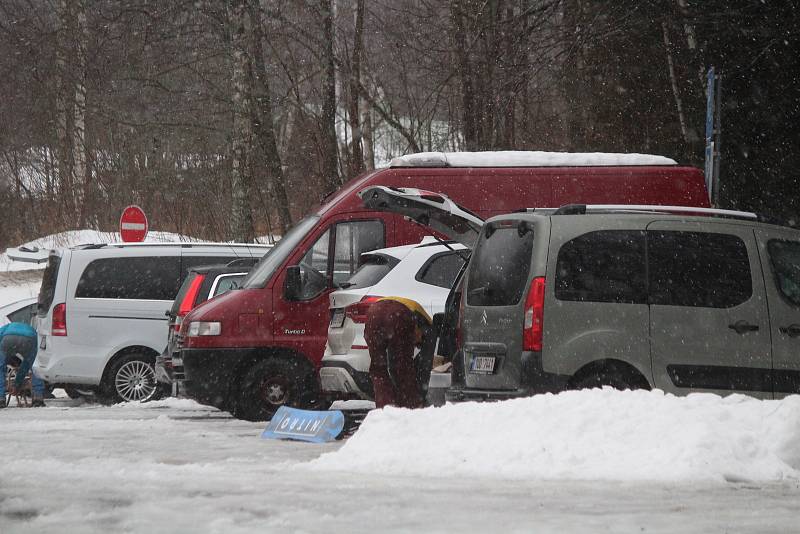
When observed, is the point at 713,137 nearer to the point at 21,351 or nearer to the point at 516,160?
the point at 516,160

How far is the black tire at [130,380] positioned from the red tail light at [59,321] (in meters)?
0.76

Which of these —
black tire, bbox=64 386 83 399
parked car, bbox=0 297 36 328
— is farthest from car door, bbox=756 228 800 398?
parked car, bbox=0 297 36 328

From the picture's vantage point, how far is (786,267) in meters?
8.49

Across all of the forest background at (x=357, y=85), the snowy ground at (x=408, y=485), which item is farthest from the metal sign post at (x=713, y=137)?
the snowy ground at (x=408, y=485)

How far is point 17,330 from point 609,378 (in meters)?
9.27

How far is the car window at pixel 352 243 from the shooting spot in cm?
1232

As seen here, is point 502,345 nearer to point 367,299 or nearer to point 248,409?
point 367,299

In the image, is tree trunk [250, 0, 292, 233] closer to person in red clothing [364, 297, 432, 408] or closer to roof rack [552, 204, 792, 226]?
person in red clothing [364, 297, 432, 408]

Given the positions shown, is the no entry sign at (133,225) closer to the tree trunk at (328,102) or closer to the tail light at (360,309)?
the tree trunk at (328,102)

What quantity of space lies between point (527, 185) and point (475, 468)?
252 inches

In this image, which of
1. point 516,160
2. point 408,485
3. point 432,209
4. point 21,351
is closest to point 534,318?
point 408,485

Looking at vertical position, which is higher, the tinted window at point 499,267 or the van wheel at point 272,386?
the tinted window at point 499,267

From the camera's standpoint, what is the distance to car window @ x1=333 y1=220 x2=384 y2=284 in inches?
485

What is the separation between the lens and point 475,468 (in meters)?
7.21
